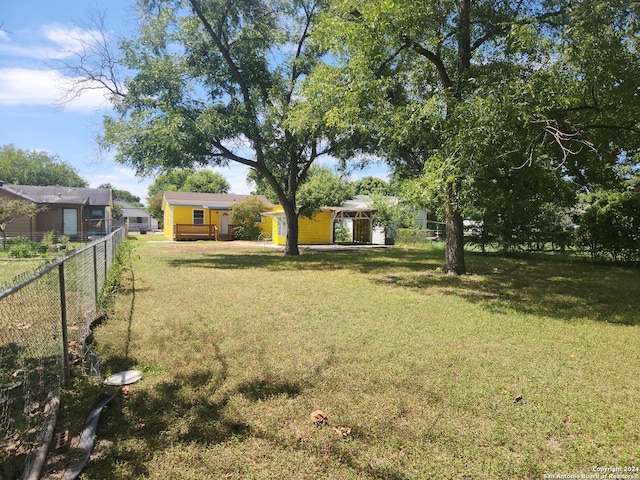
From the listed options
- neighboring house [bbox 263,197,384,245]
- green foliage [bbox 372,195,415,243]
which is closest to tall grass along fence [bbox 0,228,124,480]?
neighboring house [bbox 263,197,384,245]

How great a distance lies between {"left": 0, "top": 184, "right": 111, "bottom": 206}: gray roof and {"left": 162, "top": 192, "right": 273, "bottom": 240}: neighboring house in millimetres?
6014

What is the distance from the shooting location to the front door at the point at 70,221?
2792 centimetres

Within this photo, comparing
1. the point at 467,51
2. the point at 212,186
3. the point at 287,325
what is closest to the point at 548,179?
the point at 467,51

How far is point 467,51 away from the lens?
32.8ft

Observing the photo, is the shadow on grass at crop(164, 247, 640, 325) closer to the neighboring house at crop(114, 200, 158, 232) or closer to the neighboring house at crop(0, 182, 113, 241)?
the neighboring house at crop(0, 182, 113, 241)

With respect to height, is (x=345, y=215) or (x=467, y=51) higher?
(x=467, y=51)

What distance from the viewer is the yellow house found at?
25750 mm

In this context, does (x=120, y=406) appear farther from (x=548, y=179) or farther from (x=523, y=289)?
(x=548, y=179)

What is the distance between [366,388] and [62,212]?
104 feet

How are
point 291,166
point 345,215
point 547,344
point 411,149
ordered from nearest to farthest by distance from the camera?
point 547,344, point 411,149, point 291,166, point 345,215

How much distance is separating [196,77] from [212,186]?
4653 cm

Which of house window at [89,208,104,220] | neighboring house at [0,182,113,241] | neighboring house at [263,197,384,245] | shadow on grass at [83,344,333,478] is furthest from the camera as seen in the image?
house window at [89,208,104,220]

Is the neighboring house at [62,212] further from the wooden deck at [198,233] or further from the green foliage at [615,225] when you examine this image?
the green foliage at [615,225]

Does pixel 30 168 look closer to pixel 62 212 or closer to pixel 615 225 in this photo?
pixel 62 212
